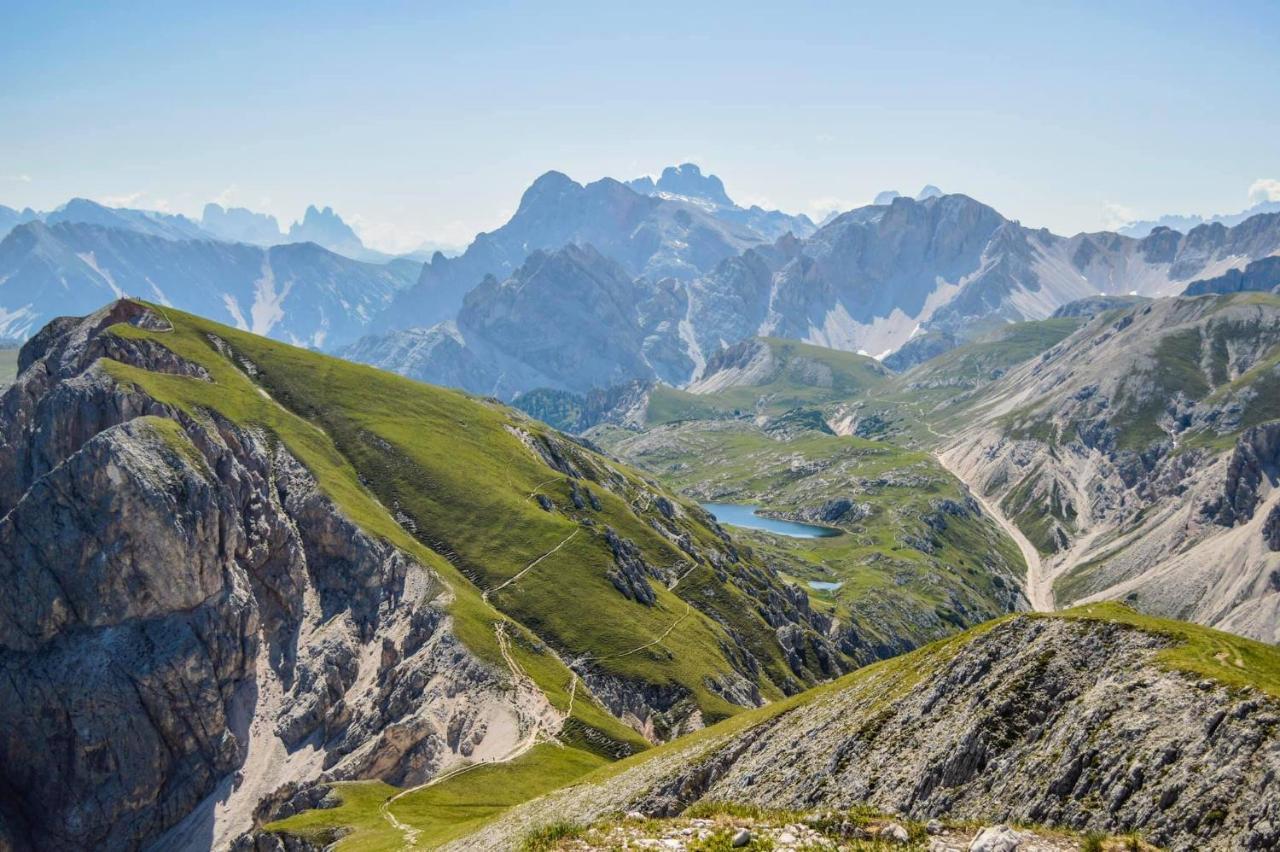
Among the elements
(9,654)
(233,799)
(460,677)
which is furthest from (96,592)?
(460,677)

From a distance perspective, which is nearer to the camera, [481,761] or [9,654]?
[481,761]

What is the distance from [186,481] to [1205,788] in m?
188

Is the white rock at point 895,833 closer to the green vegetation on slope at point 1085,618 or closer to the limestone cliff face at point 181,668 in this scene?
the green vegetation on slope at point 1085,618

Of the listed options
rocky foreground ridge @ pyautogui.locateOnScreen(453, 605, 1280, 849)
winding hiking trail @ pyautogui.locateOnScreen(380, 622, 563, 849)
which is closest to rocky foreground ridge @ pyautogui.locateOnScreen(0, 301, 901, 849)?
winding hiking trail @ pyautogui.locateOnScreen(380, 622, 563, 849)

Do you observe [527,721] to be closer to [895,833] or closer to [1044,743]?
[1044,743]

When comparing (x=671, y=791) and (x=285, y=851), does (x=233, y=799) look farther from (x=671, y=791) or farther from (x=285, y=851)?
(x=671, y=791)

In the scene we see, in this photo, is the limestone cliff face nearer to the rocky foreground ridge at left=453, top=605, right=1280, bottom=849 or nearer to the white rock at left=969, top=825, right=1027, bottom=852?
the rocky foreground ridge at left=453, top=605, right=1280, bottom=849

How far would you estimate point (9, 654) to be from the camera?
174 meters

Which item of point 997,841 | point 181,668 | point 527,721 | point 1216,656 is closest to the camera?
point 997,841

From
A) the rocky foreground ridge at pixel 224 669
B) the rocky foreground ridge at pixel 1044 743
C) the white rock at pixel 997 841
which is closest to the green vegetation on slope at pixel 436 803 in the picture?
the rocky foreground ridge at pixel 224 669

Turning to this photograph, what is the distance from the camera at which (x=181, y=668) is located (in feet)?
569

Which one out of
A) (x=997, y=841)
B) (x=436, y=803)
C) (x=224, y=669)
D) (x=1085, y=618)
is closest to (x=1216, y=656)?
(x=1085, y=618)

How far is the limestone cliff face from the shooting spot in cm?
16450

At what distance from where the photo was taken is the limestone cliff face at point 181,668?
540 ft
